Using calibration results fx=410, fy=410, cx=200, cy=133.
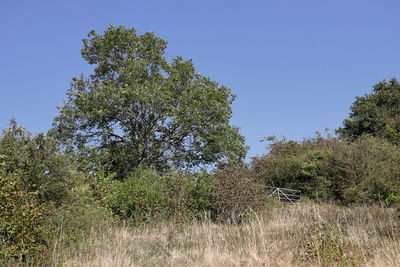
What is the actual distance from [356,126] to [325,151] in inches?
640

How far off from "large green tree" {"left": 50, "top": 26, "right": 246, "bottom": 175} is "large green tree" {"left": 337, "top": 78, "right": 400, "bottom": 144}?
1485cm

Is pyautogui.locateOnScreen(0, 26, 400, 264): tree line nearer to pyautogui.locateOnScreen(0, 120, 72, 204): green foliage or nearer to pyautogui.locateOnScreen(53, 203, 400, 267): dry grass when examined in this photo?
pyautogui.locateOnScreen(0, 120, 72, 204): green foliage

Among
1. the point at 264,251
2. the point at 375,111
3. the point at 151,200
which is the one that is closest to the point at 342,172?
the point at 151,200

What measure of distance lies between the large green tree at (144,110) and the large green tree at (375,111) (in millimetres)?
14850

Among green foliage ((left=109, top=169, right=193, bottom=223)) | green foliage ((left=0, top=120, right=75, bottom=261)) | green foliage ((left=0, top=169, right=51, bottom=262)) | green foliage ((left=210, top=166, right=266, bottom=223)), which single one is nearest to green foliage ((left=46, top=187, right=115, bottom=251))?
green foliage ((left=0, top=120, right=75, bottom=261))

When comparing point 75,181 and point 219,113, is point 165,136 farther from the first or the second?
point 75,181

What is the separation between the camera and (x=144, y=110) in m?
22.8

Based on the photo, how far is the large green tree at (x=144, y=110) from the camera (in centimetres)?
2233

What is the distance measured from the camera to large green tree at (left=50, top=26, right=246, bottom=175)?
73.3 feet

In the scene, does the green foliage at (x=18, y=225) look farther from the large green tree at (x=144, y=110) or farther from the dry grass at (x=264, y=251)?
the large green tree at (x=144, y=110)

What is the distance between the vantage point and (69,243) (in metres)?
8.45

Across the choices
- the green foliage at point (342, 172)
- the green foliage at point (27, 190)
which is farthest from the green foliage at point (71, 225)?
the green foliage at point (342, 172)

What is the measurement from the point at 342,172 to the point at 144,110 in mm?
10856

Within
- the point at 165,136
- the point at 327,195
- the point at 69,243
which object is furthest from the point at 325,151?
the point at 69,243
